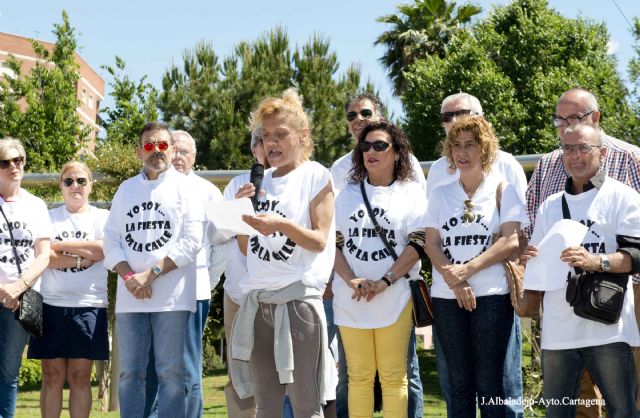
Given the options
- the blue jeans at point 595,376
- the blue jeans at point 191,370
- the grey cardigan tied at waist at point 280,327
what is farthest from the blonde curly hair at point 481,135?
the blue jeans at point 191,370

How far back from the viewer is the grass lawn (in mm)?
8633

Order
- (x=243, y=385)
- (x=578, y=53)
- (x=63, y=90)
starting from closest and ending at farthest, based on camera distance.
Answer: (x=243, y=385), (x=63, y=90), (x=578, y=53)

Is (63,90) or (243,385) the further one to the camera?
(63,90)

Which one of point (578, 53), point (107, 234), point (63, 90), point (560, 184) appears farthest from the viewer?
point (578, 53)

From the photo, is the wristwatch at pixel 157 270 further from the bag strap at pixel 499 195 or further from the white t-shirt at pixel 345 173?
the bag strap at pixel 499 195

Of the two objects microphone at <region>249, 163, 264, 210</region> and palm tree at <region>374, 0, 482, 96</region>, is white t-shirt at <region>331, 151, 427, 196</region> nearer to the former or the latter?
microphone at <region>249, 163, 264, 210</region>

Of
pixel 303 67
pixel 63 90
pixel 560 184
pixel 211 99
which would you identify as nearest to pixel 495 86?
pixel 303 67

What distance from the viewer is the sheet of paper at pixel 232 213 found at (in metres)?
4.46

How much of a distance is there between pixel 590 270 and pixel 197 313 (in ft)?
8.80

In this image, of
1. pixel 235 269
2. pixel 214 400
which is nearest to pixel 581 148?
pixel 235 269

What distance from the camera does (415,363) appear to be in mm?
A: 5562

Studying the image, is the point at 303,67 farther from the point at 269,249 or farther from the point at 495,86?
the point at 269,249

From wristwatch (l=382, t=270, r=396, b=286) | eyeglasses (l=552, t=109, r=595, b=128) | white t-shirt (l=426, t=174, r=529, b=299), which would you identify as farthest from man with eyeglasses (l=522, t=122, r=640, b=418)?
wristwatch (l=382, t=270, r=396, b=286)

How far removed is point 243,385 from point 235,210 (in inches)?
40.8
